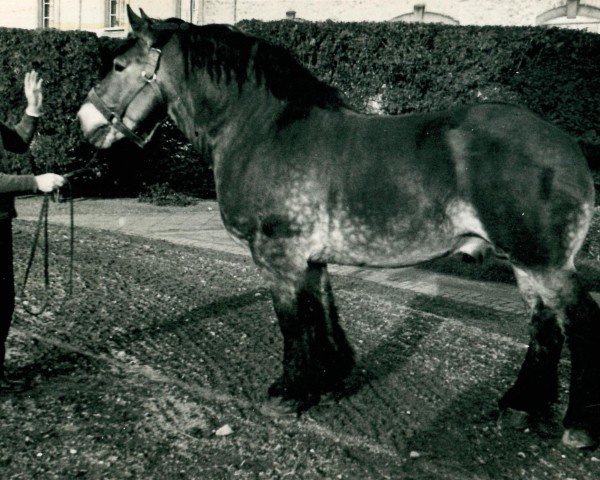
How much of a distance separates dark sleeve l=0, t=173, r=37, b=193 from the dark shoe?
124cm

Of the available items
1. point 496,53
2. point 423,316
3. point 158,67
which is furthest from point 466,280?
point 158,67

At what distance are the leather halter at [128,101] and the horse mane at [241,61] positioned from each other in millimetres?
184

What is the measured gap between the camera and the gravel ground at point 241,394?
3.78 metres

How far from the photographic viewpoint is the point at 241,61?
14.0 ft

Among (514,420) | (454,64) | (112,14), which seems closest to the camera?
(514,420)

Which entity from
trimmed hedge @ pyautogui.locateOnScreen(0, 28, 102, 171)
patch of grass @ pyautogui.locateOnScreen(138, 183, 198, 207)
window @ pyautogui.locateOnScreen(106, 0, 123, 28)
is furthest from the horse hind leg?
window @ pyautogui.locateOnScreen(106, 0, 123, 28)

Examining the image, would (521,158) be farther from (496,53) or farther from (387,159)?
(496,53)

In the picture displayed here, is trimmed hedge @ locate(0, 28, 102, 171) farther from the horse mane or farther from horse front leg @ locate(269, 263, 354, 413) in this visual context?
horse front leg @ locate(269, 263, 354, 413)

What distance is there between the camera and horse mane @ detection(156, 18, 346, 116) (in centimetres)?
425

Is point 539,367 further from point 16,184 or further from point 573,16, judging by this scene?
point 573,16

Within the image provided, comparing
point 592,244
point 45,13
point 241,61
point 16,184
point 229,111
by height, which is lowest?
point 592,244

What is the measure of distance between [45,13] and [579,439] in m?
32.6

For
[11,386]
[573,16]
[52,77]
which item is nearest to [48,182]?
[11,386]

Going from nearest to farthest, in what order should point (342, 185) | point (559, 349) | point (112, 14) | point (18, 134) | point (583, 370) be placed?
point (583, 370) → point (342, 185) → point (559, 349) → point (18, 134) → point (112, 14)
